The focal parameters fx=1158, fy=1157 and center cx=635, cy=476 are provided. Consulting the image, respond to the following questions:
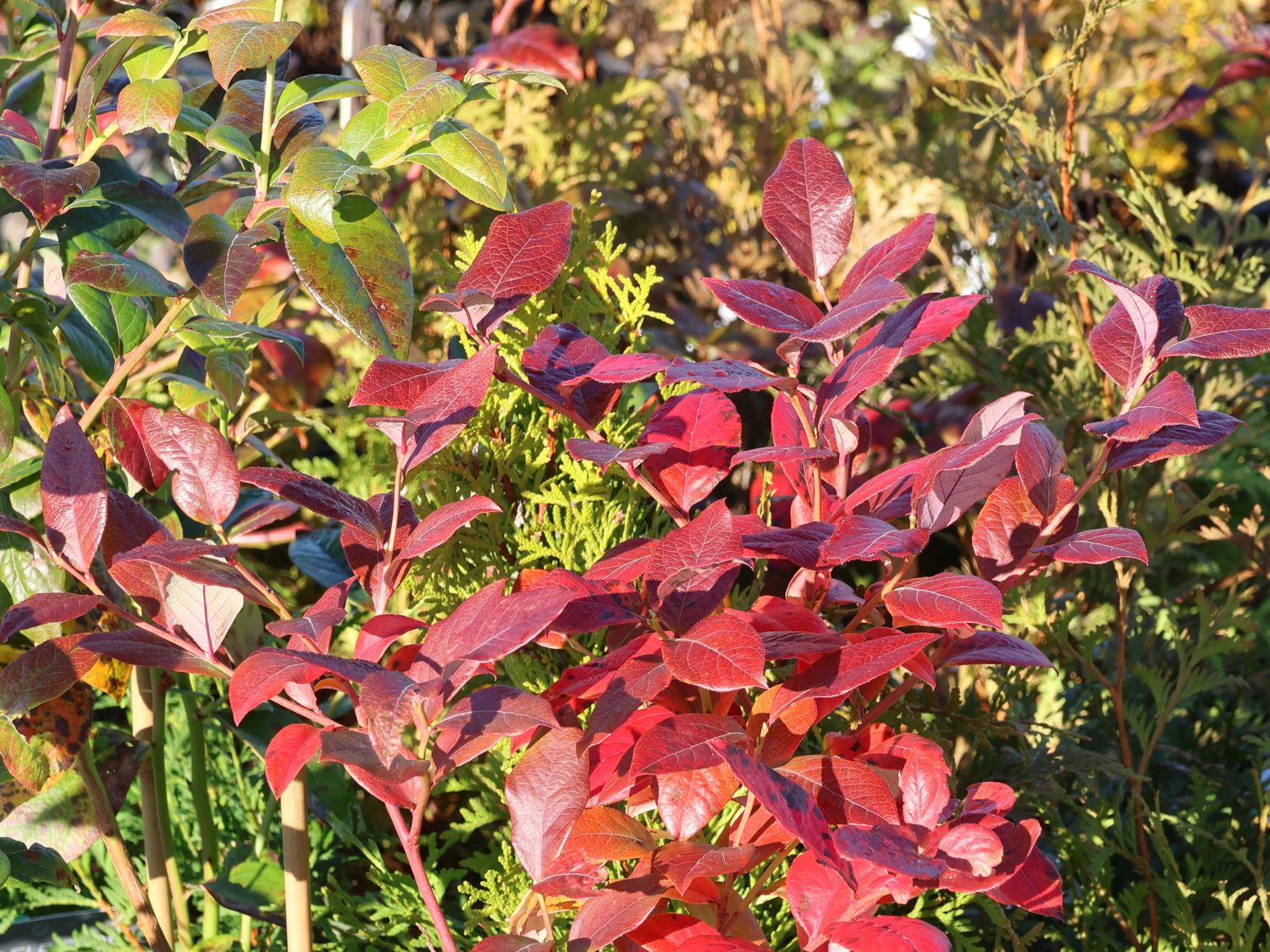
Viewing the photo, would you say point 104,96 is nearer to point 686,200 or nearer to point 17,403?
point 17,403

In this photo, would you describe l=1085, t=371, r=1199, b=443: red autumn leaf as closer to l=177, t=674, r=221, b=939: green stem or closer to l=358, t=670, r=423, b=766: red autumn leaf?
l=358, t=670, r=423, b=766: red autumn leaf

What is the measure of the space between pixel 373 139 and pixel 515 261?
12cm

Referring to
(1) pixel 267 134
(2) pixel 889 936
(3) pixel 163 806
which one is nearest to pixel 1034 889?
(2) pixel 889 936

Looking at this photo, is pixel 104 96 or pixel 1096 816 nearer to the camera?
pixel 104 96

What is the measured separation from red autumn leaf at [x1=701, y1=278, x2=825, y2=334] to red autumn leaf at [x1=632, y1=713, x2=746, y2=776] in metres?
0.24

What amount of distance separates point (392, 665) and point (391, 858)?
0.70 m

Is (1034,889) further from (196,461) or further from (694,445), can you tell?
(196,461)

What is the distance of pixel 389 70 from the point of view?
0.67 m

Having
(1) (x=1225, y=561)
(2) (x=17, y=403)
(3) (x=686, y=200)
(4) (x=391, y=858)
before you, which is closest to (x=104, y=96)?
(2) (x=17, y=403)

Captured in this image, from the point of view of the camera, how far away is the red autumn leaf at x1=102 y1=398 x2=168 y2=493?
0.81 meters

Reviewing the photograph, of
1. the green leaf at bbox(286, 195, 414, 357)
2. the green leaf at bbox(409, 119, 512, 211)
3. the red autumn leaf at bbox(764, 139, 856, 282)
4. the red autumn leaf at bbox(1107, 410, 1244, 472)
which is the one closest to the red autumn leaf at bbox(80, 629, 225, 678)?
the green leaf at bbox(286, 195, 414, 357)

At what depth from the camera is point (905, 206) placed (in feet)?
6.60

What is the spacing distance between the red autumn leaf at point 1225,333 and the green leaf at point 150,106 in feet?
2.02

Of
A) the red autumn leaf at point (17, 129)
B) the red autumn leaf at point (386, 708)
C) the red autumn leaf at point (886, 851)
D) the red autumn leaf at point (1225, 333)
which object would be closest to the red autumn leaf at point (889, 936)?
the red autumn leaf at point (886, 851)
